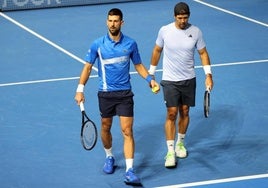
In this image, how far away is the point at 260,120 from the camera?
40.8 feet

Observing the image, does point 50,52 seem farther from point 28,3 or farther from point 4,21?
point 28,3

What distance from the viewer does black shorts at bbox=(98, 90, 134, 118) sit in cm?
1005

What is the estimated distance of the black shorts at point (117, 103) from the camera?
33.0 ft

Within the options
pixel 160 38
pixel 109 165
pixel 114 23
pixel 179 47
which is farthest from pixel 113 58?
pixel 109 165

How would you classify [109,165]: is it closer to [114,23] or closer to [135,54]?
[135,54]

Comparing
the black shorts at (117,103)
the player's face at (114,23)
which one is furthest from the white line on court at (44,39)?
the player's face at (114,23)

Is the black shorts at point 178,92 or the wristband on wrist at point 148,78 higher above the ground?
the wristband on wrist at point 148,78

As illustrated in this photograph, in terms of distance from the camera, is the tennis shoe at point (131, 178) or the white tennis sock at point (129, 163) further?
the white tennis sock at point (129, 163)

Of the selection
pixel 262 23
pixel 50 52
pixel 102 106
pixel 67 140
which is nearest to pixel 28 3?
pixel 50 52

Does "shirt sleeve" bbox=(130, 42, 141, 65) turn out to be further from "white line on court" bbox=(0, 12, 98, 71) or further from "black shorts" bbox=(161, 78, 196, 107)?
"white line on court" bbox=(0, 12, 98, 71)

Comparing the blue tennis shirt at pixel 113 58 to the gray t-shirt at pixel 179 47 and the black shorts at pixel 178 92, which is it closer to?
the gray t-shirt at pixel 179 47

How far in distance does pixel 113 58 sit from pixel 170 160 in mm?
1808

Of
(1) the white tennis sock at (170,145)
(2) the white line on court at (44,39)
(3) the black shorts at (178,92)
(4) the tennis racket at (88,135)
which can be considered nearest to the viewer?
(4) the tennis racket at (88,135)

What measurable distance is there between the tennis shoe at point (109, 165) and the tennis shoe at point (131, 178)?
18.8 inches
